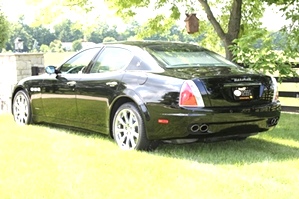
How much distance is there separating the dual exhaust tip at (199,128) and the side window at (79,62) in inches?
86.3

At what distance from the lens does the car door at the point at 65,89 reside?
304 inches

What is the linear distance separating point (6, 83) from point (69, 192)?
865 cm

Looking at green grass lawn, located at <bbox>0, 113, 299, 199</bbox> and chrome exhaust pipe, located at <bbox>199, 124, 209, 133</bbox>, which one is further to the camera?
chrome exhaust pipe, located at <bbox>199, 124, 209, 133</bbox>

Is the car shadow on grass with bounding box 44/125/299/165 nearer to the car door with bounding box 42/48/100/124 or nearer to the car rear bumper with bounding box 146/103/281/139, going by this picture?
the car rear bumper with bounding box 146/103/281/139

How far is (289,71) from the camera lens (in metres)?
9.05

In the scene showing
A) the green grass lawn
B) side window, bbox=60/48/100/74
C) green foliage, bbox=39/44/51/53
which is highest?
green foliage, bbox=39/44/51/53

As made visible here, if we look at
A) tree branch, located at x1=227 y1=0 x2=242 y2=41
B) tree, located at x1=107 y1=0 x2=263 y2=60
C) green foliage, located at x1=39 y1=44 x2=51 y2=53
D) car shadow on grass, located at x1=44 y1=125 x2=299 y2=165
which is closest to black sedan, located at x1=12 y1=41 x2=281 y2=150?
car shadow on grass, located at x1=44 y1=125 x2=299 y2=165

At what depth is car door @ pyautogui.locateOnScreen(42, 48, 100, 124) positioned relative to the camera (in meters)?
7.71

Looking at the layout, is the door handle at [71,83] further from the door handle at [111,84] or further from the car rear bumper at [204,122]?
the car rear bumper at [204,122]

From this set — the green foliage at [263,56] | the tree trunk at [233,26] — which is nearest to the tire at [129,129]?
the green foliage at [263,56]

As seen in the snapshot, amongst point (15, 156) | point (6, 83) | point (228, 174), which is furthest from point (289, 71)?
point (6, 83)

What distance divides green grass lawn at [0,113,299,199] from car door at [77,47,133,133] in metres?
0.32

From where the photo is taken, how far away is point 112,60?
734cm

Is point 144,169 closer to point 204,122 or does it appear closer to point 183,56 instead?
point 204,122
